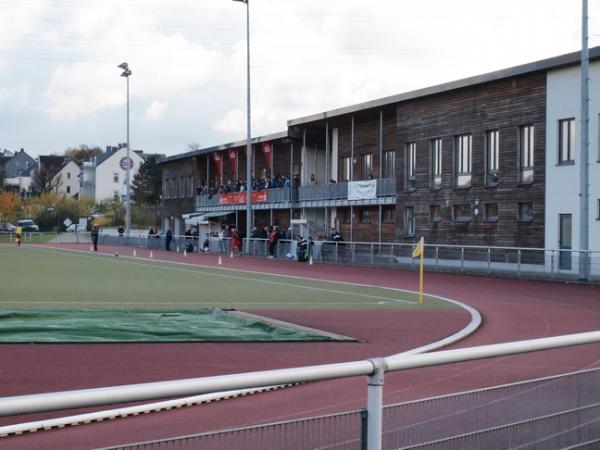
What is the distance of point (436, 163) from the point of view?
4316 cm

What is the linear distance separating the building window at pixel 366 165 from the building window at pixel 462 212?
32.3 feet

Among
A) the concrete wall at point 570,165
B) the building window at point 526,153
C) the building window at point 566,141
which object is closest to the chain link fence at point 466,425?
the concrete wall at point 570,165

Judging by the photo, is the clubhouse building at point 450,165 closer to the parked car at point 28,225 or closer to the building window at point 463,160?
the building window at point 463,160

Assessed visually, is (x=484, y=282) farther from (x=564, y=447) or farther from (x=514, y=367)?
(x=564, y=447)

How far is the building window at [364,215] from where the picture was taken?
5041 cm

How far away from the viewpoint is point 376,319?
18.0m

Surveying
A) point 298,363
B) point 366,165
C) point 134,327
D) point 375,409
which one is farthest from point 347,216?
point 375,409

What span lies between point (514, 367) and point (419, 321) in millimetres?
7812

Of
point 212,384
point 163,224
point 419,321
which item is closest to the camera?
point 212,384

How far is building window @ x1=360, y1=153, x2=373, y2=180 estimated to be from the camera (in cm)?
5088

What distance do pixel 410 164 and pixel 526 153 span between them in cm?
869

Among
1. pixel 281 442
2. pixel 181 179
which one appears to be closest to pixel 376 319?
pixel 281 442

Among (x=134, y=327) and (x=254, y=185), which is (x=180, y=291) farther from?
(x=254, y=185)

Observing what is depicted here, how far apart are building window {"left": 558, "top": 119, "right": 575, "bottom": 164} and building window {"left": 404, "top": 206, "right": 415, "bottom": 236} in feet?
34.5
